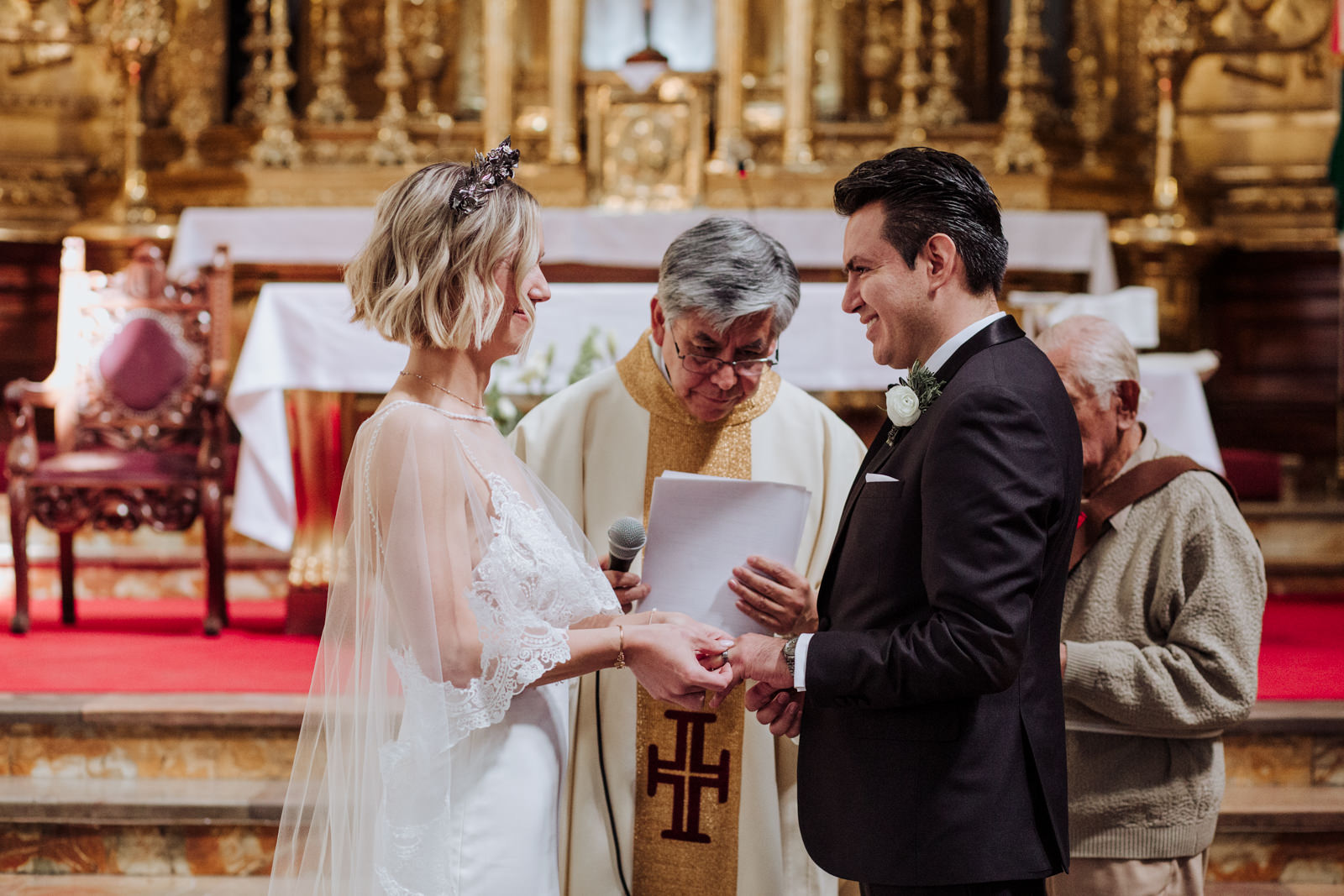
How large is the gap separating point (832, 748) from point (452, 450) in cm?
69

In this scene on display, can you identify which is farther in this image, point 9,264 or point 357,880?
point 9,264

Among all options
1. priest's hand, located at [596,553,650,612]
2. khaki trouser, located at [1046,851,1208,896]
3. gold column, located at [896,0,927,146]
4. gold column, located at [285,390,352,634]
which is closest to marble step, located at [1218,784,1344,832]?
khaki trouser, located at [1046,851,1208,896]

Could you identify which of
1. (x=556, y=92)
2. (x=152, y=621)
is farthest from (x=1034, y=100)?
(x=152, y=621)

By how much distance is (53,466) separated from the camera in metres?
4.91

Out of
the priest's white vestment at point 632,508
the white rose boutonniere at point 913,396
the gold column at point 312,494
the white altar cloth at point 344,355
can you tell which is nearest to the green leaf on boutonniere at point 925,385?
the white rose boutonniere at point 913,396

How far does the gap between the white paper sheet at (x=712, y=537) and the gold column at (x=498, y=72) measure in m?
5.37

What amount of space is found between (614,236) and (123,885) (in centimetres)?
386

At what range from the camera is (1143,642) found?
239cm

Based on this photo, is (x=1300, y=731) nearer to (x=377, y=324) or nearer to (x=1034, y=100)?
(x=377, y=324)

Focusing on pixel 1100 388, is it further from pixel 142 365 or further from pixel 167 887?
pixel 142 365

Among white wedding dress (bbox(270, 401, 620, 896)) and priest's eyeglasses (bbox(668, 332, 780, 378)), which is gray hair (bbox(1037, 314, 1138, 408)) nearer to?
priest's eyeglasses (bbox(668, 332, 780, 378))

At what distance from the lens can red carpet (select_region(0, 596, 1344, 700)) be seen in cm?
407

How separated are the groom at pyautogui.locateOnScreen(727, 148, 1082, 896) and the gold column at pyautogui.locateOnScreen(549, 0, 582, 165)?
558 centimetres

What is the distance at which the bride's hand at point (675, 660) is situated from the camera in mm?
2076
